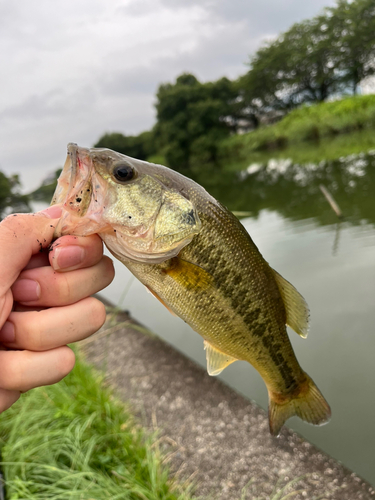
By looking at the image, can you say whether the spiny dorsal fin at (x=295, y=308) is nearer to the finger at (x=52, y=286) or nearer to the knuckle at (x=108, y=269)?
the knuckle at (x=108, y=269)

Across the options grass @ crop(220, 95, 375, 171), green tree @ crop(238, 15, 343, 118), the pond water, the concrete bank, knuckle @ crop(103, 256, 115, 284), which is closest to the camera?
knuckle @ crop(103, 256, 115, 284)

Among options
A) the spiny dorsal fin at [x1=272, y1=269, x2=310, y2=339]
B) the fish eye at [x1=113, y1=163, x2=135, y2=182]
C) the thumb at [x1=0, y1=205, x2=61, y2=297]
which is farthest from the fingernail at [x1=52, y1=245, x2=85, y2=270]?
the spiny dorsal fin at [x1=272, y1=269, x2=310, y2=339]

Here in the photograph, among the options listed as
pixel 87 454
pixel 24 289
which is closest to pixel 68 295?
pixel 24 289

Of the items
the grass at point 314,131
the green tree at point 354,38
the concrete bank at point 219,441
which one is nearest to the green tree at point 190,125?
the grass at point 314,131

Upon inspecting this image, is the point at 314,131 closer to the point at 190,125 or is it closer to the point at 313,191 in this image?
the point at 190,125

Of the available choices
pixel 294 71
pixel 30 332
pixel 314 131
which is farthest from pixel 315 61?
pixel 30 332

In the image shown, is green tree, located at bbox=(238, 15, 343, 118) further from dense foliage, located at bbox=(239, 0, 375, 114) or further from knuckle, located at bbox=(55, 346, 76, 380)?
knuckle, located at bbox=(55, 346, 76, 380)

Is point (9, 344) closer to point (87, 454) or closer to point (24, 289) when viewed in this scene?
point (24, 289)
